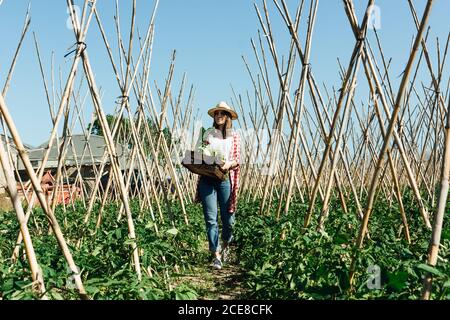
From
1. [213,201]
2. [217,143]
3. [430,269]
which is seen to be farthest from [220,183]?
[430,269]

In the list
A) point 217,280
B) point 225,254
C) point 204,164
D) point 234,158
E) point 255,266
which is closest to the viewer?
point 255,266

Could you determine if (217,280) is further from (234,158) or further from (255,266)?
(234,158)

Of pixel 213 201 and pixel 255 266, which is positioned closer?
pixel 255 266

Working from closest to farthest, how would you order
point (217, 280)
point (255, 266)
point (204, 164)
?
point (255, 266)
point (217, 280)
point (204, 164)

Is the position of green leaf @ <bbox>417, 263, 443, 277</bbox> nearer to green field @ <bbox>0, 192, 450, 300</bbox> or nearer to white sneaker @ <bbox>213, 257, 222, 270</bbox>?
→ green field @ <bbox>0, 192, 450, 300</bbox>

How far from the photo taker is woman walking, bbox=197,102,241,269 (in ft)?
12.2

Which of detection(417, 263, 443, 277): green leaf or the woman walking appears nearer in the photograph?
detection(417, 263, 443, 277): green leaf

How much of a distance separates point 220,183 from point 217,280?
785mm

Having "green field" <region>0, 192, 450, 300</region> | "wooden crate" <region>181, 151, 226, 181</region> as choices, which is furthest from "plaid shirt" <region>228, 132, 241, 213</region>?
"green field" <region>0, 192, 450, 300</region>

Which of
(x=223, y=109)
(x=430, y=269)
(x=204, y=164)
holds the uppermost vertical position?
(x=223, y=109)

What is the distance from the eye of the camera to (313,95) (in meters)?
3.40

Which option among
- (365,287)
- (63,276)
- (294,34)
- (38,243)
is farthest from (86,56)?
(365,287)

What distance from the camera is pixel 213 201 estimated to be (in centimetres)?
373
